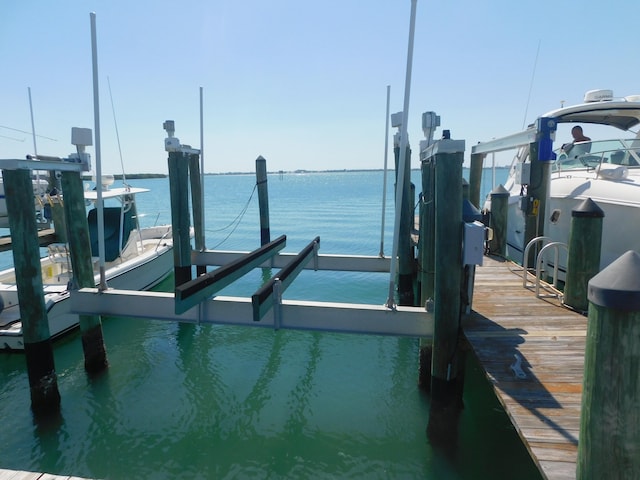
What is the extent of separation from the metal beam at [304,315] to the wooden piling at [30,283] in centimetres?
90

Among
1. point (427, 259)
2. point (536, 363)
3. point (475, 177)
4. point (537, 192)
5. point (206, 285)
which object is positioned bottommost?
point (536, 363)

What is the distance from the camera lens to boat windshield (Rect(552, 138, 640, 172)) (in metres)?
8.68

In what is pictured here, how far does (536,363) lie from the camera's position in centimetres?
402

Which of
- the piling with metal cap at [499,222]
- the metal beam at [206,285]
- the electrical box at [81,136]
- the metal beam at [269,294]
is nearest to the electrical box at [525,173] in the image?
the piling with metal cap at [499,222]

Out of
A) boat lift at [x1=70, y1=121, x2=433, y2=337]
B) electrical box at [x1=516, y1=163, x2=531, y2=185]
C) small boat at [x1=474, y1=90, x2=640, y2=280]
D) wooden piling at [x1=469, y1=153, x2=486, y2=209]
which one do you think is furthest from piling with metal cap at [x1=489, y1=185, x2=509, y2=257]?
boat lift at [x1=70, y1=121, x2=433, y2=337]

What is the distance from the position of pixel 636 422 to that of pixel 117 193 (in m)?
11.5

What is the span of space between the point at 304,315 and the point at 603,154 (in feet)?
25.2

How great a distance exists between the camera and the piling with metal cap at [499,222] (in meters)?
9.18

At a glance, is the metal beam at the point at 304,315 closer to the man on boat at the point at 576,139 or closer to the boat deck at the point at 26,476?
the boat deck at the point at 26,476

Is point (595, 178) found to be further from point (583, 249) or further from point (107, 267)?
point (107, 267)

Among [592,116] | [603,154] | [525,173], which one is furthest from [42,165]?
[592,116]

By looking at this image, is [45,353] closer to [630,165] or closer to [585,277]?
[585,277]

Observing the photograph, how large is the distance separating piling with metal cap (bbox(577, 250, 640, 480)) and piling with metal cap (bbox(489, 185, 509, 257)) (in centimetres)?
727

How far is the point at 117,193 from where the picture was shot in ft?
36.3
